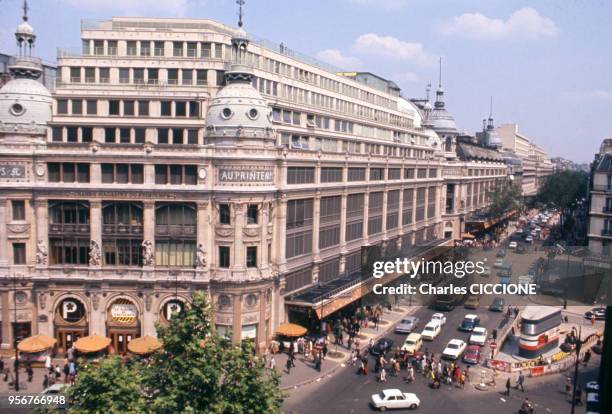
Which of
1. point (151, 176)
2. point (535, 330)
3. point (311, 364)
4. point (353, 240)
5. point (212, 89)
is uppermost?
point (212, 89)

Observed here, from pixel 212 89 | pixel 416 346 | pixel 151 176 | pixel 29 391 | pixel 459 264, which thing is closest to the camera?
pixel 459 264

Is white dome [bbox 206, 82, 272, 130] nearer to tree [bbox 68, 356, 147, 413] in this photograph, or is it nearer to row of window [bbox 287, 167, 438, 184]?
row of window [bbox 287, 167, 438, 184]

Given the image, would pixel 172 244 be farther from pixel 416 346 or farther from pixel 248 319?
pixel 416 346

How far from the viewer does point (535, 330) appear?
53.2 m

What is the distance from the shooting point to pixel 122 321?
51594 millimetres

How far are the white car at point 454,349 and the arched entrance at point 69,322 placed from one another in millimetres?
33268

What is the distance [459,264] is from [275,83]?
43722 mm

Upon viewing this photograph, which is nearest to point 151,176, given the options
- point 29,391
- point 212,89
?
point 212,89

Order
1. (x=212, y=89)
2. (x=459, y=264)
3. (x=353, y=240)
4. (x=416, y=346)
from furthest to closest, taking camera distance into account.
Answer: (x=353, y=240), (x=212, y=89), (x=416, y=346), (x=459, y=264)

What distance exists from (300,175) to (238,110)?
35.1ft

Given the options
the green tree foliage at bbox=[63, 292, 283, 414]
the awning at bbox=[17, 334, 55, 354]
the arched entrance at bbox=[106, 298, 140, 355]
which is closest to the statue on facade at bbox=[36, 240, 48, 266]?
the awning at bbox=[17, 334, 55, 354]

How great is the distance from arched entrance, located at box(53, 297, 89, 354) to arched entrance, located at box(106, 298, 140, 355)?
7.32 feet

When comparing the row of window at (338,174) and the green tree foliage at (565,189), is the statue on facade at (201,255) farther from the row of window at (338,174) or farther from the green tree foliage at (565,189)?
the green tree foliage at (565,189)

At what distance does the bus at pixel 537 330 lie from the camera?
5325 centimetres
